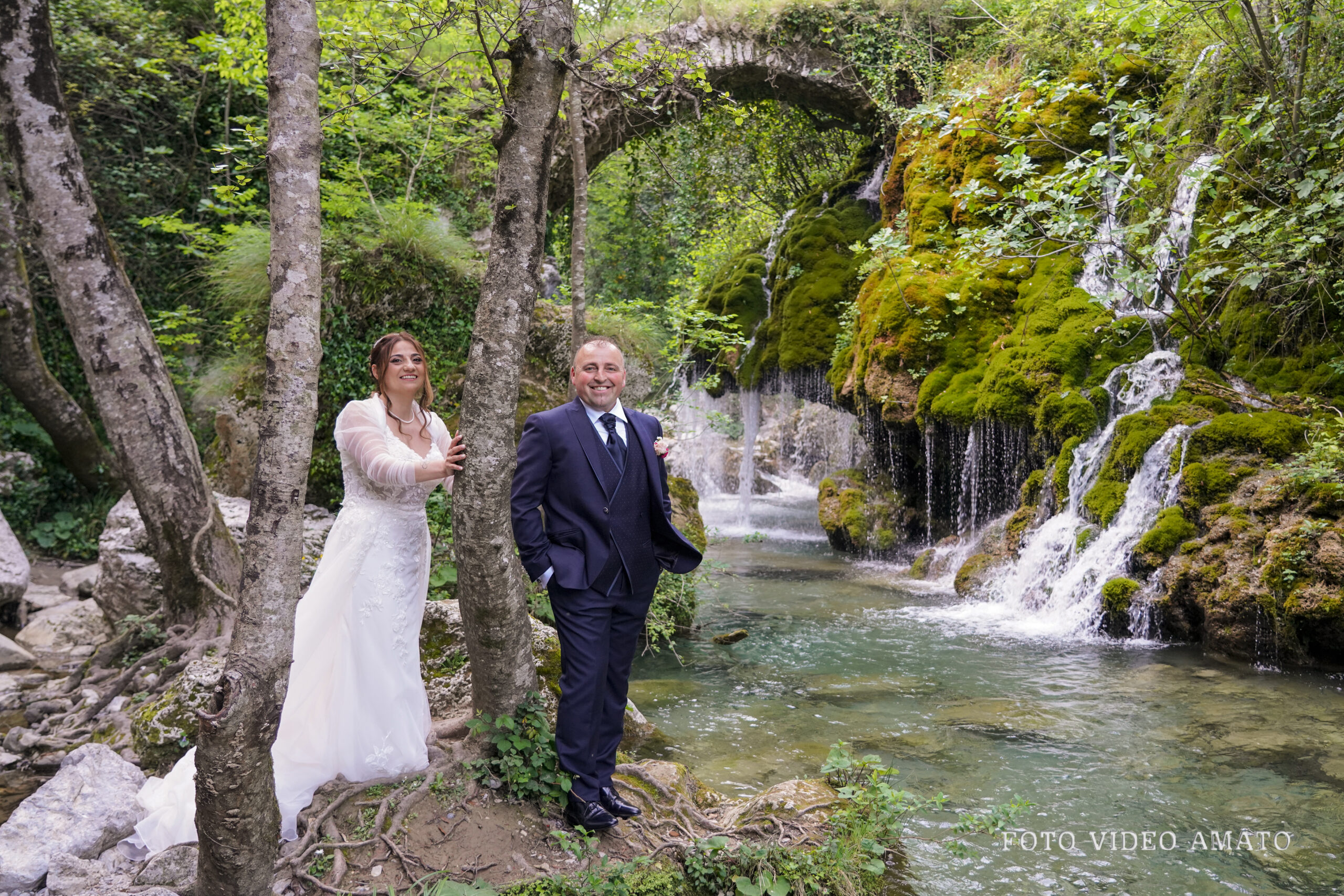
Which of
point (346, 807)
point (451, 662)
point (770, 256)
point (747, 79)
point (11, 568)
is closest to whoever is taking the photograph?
point (346, 807)

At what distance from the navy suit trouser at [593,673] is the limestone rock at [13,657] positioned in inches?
242

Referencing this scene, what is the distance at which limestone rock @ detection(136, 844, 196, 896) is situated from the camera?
10.6ft

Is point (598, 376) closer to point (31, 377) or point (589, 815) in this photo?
point (589, 815)

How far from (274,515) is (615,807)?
76.3 inches

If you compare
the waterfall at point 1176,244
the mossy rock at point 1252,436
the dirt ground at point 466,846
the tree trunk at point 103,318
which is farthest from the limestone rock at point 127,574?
the waterfall at point 1176,244

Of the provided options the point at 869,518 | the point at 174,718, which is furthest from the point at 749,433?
the point at 174,718

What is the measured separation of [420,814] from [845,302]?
11192 mm

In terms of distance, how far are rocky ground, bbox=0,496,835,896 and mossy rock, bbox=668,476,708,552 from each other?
3179mm

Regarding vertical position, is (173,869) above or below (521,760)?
below

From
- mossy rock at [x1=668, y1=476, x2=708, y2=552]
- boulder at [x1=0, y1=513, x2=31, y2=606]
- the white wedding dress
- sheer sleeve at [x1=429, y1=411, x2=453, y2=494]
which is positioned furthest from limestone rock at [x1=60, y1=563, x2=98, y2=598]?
sheer sleeve at [x1=429, y1=411, x2=453, y2=494]

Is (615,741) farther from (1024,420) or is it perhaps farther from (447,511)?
(1024,420)

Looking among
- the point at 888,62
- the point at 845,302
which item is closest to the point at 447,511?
the point at 845,302

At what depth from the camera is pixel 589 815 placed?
3.49 m

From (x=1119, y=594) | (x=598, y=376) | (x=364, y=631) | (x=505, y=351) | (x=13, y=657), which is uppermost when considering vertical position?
(x=505, y=351)
